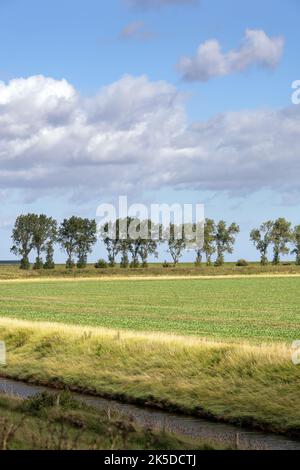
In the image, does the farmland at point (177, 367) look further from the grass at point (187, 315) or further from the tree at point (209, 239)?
the tree at point (209, 239)

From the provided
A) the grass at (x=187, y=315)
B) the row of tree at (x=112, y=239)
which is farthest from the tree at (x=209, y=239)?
the grass at (x=187, y=315)

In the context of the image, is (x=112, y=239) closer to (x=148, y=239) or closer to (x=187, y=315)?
(x=148, y=239)

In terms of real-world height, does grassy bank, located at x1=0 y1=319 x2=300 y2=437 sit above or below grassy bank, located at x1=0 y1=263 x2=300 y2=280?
below

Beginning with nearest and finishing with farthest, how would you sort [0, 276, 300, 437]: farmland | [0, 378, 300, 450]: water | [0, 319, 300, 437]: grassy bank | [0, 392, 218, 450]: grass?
[0, 392, 218, 450]: grass → [0, 378, 300, 450]: water → [0, 319, 300, 437]: grassy bank → [0, 276, 300, 437]: farmland

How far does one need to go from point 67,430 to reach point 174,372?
353 inches

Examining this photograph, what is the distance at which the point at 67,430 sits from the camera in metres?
13.3

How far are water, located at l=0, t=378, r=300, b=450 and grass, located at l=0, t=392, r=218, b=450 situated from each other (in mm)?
656

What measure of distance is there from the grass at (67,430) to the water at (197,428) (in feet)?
2.15

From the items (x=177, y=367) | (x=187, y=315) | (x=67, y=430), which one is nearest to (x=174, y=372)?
(x=177, y=367)

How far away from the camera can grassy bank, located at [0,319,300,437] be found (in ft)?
60.1

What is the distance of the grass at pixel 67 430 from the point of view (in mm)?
11391

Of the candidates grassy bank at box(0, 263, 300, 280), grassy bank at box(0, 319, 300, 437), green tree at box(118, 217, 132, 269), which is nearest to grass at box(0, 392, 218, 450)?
grassy bank at box(0, 319, 300, 437)

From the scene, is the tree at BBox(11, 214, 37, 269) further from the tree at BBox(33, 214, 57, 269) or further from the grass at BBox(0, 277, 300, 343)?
the grass at BBox(0, 277, 300, 343)
